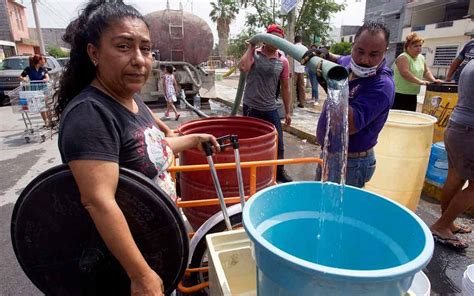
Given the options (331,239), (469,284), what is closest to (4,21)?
(331,239)

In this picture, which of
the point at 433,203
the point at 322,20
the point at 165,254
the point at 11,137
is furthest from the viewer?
the point at 322,20

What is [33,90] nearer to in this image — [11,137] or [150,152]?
[11,137]

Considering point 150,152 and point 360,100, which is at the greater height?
point 360,100

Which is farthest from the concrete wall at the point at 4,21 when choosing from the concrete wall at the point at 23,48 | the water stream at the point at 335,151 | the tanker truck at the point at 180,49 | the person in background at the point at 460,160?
the person in background at the point at 460,160

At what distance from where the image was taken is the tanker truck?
9.06 meters

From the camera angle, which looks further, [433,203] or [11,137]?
[11,137]

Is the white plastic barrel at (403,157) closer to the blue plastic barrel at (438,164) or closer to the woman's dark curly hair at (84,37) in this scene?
the blue plastic barrel at (438,164)

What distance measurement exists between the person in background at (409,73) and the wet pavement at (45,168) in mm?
1500

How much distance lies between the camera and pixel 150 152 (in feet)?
4.29

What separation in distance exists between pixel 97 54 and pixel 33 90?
635 centimetres

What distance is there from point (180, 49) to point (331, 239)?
9144 mm

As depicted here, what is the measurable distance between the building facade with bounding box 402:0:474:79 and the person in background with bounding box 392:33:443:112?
20.5 metres

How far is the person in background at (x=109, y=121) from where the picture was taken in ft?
3.46

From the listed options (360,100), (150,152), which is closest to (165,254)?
(150,152)
